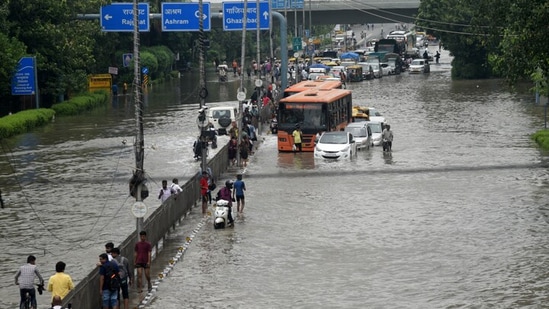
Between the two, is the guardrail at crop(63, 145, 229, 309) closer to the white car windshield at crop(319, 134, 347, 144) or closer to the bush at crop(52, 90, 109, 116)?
the white car windshield at crop(319, 134, 347, 144)

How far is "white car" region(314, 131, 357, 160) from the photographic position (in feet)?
149

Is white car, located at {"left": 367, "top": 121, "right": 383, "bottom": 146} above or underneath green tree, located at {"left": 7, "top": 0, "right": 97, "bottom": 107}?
underneath

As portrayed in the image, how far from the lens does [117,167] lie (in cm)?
4462

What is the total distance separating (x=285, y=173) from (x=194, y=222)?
10315 millimetres

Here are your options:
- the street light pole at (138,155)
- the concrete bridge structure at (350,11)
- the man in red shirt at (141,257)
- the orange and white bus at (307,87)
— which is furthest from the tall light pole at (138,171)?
the concrete bridge structure at (350,11)

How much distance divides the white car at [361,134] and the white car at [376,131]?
0.96m

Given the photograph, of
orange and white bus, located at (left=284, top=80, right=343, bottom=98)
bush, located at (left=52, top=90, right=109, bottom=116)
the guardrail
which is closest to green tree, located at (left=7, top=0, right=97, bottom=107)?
bush, located at (left=52, top=90, right=109, bottom=116)

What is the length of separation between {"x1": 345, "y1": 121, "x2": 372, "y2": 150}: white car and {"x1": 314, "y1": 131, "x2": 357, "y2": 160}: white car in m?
2.20

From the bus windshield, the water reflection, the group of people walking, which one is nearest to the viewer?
the group of people walking

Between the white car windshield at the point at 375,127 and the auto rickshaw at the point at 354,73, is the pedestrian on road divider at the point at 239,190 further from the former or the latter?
the auto rickshaw at the point at 354,73

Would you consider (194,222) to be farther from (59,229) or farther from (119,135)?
(119,135)

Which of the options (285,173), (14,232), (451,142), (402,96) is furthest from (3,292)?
(402,96)

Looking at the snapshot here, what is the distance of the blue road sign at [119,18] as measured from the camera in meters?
69.2

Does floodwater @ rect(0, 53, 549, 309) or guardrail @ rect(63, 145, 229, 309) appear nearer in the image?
guardrail @ rect(63, 145, 229, 309)
